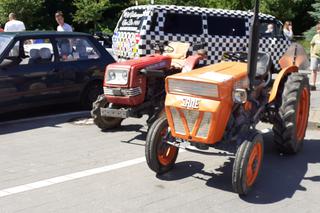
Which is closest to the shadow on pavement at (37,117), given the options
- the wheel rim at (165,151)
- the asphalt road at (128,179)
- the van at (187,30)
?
the asphalt road at (128,179)

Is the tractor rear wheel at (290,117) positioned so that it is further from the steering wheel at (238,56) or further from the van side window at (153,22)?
the van side window at (153,22)

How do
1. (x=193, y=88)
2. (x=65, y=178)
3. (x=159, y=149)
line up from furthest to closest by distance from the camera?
(x=65, y=178) < (x=159, y=149) < (x=193, y=88)

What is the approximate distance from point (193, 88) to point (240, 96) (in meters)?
0.46

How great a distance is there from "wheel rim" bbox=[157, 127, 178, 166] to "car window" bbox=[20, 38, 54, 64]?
12.3ft

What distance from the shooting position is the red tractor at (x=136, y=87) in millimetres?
6504

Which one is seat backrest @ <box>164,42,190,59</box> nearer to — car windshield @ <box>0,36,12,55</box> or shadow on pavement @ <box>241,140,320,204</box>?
shadow on pavement @ <box>241,140,320,204</box>

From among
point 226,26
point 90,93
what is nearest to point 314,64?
point 226,26

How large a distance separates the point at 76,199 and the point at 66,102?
415 centimetres

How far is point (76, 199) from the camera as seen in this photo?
4.61 m

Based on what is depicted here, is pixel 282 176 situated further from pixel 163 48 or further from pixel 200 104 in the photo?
pixel 163 48

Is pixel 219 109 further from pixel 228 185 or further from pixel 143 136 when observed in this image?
pixel 143 136

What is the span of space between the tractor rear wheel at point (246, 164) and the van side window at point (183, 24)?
8009 mm

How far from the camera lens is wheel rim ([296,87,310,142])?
20.6 feet

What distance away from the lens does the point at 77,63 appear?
28.2 ft
